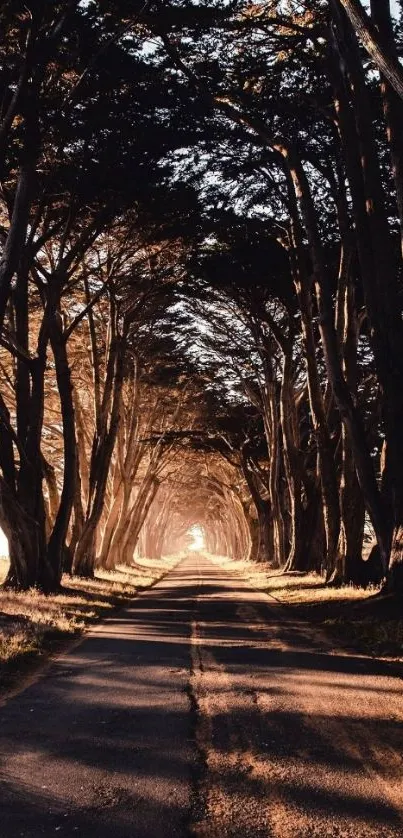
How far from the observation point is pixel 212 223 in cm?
1723

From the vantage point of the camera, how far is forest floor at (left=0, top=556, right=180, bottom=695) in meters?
7.73

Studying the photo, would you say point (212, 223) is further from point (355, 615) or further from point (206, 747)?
point (206, 747)

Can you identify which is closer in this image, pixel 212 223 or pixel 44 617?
pixel 44 617

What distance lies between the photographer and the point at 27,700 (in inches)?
238

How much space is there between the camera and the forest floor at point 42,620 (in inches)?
304

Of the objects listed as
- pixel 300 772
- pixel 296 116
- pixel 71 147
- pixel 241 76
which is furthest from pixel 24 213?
pixel 300 772

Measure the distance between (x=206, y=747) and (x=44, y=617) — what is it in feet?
22.5

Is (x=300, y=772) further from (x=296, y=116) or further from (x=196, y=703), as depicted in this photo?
(x=296, y=116)

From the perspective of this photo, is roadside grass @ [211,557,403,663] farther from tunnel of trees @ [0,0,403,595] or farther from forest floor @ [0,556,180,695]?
forest floor @ [0,556,180,695]

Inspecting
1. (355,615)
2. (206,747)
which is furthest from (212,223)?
(206,747)

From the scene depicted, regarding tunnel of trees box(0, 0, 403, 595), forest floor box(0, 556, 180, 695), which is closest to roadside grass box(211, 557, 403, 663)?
tunnel of trees box(0, 0, 403, 595)

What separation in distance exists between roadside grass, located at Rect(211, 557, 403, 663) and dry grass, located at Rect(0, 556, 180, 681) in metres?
3.40

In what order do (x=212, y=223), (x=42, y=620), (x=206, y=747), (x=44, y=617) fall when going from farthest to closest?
(x=212, y=223) → (x=44, y=617) → (x=42, y=620) → (x=206, y=747)

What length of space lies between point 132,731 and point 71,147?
11.1 meters
